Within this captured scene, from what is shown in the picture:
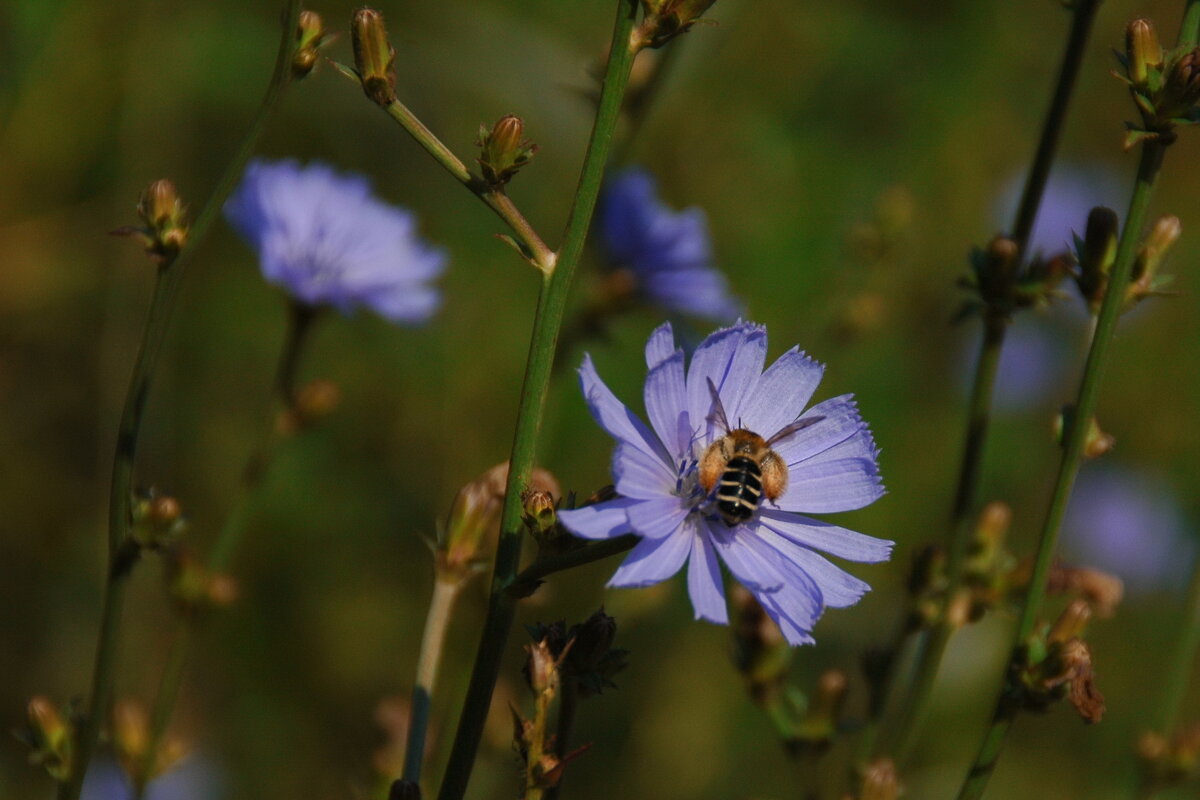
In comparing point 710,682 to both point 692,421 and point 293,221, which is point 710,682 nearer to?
point 293,221

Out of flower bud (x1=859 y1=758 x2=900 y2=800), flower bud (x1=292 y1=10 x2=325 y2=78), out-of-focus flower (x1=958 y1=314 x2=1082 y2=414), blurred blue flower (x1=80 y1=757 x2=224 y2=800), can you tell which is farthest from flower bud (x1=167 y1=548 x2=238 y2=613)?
out-of-focus flower (x1=958 y1=314 x2=1082 y2=414)

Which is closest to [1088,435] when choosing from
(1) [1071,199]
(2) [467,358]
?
(2) [467,358]

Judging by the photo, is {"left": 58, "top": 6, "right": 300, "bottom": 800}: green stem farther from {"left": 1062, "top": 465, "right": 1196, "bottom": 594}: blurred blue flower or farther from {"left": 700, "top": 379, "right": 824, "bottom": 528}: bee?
{"left": 1062, "top": 465, "right": 1196, "bottom": 594}: blurred blue flower

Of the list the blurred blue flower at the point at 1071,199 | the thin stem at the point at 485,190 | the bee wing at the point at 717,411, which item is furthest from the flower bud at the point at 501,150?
the blurred blue flower at the point at 1071,199

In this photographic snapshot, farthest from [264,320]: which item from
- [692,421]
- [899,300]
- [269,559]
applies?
[692,421]

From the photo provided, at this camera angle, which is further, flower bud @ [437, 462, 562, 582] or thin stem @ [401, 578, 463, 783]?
flower bud @ [437, 462, 562, 582]

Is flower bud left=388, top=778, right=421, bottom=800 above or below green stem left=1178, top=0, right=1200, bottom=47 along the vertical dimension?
below
